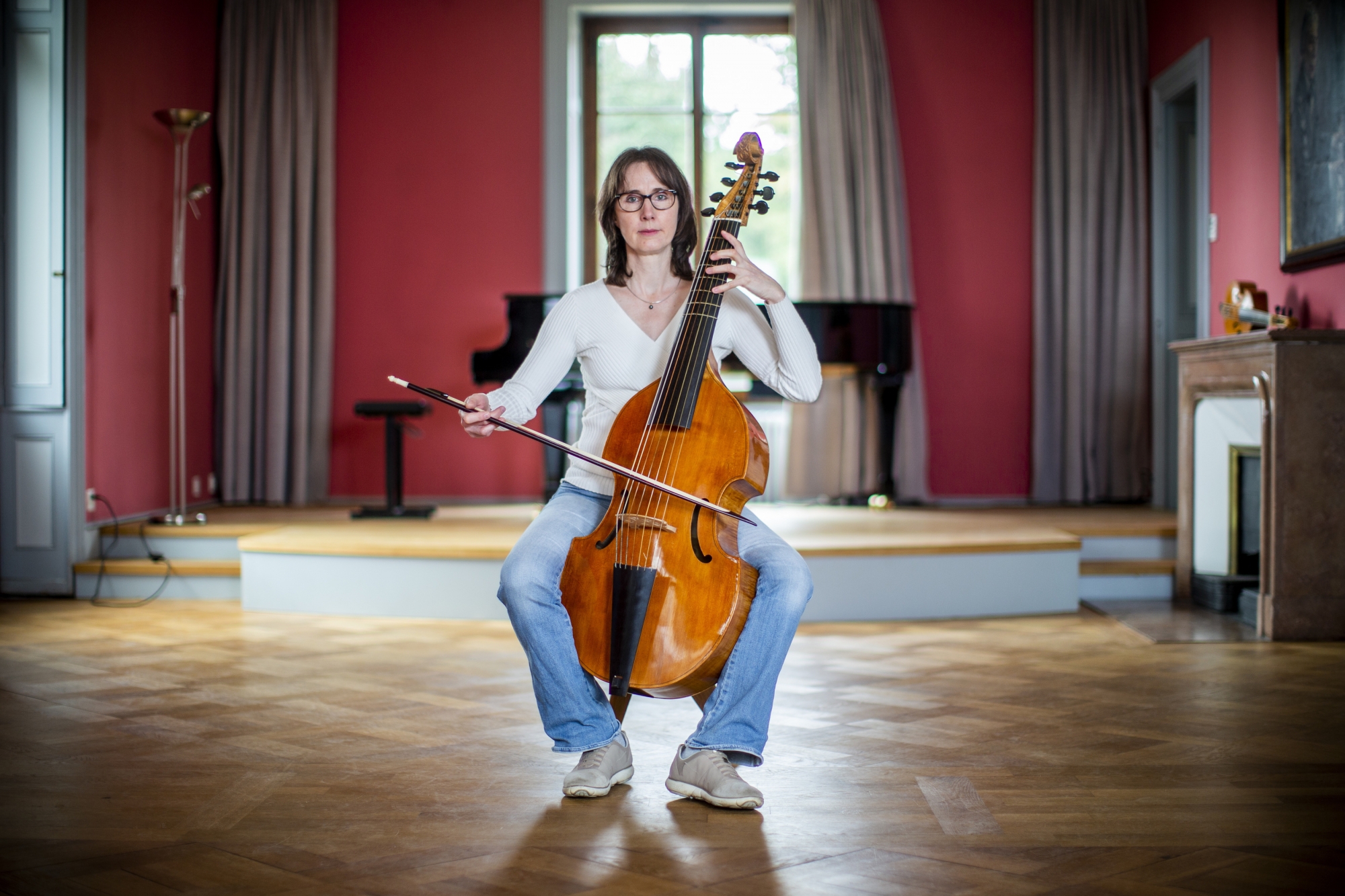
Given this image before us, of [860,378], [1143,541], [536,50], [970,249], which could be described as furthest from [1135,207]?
[536,50]

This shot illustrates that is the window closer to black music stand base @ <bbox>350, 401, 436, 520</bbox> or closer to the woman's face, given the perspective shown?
black music stand base @ <bbox>350, 401, 436, 520</bbox>

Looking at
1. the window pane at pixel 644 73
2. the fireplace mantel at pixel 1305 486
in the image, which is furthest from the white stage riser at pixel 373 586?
the window pane at pixel 644 73

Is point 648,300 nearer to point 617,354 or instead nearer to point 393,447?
point 617,354

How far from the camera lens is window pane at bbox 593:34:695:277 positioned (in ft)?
20.1

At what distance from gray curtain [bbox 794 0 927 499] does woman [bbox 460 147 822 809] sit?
145 inches

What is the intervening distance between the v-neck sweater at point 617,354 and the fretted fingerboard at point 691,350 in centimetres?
13

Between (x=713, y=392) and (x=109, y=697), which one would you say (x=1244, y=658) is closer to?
(x=713, y=392)

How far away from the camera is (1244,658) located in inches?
128

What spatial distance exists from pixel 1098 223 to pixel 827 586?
2920mm

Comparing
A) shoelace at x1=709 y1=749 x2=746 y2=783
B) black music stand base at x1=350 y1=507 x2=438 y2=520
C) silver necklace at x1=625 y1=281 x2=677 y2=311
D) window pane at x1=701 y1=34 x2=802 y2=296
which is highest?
window pane at x1=701 y1=34 x2=802 y2=296

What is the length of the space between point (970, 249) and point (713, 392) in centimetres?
438

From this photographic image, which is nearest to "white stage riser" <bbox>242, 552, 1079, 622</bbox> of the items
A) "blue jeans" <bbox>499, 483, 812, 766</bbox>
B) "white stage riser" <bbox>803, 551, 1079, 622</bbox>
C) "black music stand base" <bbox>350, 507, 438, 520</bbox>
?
"white stage riser" <bbox>803, 551, 1079, 622</bbox>

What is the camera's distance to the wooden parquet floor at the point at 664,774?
5.42 feet

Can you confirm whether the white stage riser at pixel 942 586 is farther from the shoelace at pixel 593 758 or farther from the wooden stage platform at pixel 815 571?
the shoelace at pixel 593 758
